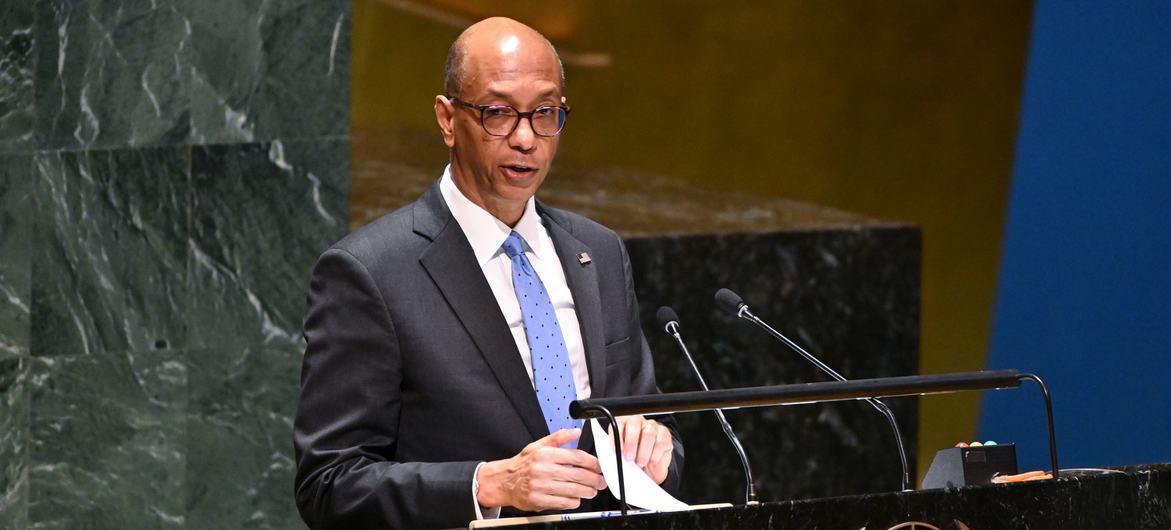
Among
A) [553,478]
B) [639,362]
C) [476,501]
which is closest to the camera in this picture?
[553,478]

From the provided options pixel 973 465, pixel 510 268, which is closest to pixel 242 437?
pixel 510 268

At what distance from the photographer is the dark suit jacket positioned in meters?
2.56

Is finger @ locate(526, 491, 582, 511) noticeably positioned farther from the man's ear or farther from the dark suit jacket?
the man's ear

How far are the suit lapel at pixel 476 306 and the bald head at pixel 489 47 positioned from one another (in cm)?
25

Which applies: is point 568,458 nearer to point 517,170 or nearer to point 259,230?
point 517,170

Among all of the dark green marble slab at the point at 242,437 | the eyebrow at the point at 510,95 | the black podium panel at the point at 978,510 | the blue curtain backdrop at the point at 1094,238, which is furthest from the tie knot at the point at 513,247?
the blue curtain backdrop at the point at 1094,238

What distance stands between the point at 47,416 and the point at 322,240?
103 centimetres

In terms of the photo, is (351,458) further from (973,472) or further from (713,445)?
(713,445)

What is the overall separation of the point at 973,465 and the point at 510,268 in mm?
871

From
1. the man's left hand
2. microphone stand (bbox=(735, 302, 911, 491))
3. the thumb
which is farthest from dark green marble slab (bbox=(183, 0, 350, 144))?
the thumb

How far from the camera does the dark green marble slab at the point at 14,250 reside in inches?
191

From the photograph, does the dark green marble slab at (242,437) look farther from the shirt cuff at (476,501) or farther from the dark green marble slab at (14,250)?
the shirt cuff at (476,501)

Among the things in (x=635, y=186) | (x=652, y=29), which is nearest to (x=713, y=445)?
(x=635, y=186)

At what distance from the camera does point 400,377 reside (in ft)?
8.75
